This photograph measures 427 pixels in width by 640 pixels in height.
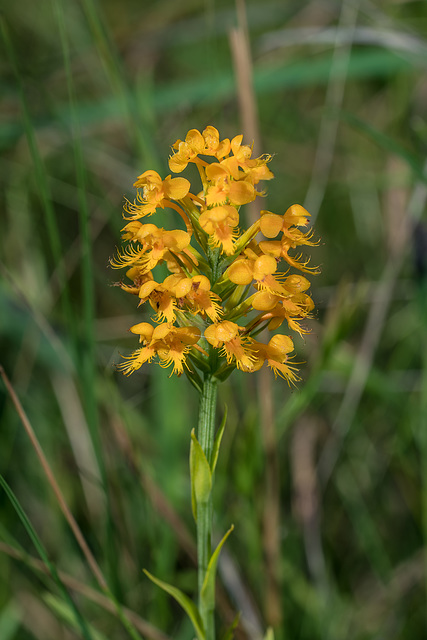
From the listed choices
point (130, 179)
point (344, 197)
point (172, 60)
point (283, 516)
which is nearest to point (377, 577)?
point (283, 516)

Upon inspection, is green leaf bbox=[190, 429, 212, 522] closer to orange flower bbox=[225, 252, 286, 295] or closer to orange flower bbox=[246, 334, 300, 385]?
orange flower bbox=[246, 334, 300, 385]

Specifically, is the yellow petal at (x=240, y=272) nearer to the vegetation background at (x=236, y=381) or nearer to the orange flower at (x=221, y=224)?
the orange flower at (x=221, y=224)

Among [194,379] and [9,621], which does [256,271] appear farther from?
[9,621]

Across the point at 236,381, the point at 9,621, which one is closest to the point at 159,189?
the point at 236,381

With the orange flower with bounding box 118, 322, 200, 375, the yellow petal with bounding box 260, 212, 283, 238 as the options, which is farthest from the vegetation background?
the orange flower with bounding box 118, 322, 200, 375

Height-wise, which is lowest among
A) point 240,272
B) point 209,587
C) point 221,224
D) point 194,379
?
point 209,587

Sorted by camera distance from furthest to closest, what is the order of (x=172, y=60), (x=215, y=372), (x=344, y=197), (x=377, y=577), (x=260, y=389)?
(x=172, y=60)
(x=344, y=197)
(x=377, y=577)
(x=260, y=389)
(x=215, y=372)

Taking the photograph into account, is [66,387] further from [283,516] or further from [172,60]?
[172,60]
